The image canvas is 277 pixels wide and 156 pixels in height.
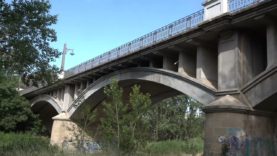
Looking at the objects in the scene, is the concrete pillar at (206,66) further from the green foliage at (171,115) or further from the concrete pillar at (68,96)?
the green foliage at (171,115)

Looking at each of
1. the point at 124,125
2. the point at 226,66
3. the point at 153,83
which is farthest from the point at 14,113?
the point at 226,66

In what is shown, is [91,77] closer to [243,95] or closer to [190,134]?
[190,134]

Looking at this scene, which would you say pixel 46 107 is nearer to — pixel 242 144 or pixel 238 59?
pixel 238 59

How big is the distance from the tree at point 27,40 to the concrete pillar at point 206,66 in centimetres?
652

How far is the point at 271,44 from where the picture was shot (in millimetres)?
13719

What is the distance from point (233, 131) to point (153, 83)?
11941 millimetres

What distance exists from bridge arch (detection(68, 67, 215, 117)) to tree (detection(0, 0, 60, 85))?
6294 mm

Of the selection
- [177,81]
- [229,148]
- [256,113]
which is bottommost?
[229,148]

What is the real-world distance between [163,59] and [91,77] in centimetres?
1087

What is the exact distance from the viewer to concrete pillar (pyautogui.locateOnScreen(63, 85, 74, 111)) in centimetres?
3476

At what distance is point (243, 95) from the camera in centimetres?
1409

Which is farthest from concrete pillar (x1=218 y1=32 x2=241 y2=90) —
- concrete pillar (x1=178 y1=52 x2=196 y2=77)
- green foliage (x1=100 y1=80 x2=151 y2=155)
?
concrete pillar (x1=178 y1=52 x2=196 y2=77)

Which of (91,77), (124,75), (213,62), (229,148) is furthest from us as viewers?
(91,77)

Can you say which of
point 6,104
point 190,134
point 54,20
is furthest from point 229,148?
point 6,104
